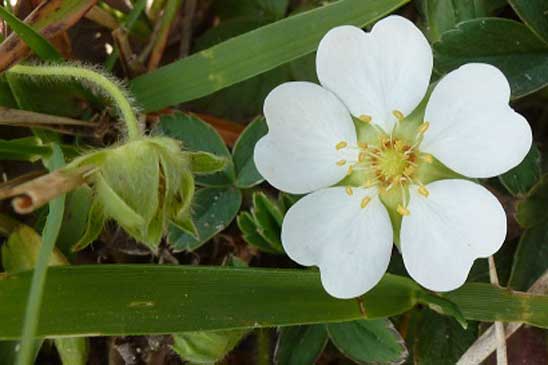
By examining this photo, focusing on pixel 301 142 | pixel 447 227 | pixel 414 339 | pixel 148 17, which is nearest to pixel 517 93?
pixel 447 227

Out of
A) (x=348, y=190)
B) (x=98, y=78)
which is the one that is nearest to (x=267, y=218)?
(x=348, y=190)

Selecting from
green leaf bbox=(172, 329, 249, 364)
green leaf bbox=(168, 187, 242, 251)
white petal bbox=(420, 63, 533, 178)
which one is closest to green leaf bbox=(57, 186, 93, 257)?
green leaf bbox=(168, 187, 242, 251)

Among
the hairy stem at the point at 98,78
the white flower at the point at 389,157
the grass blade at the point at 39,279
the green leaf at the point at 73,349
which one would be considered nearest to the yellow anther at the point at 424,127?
the white flower at the point at 389,157

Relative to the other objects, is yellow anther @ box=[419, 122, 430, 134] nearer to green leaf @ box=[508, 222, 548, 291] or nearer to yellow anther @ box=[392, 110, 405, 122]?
yellow anther @ box=[392, 110, 405, 122]

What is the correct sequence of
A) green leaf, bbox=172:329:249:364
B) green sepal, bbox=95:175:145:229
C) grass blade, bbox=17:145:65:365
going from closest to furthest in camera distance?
1. grass blade, bbox=17:145:65:365
2. green sepal, bbox=95:175:145:229
3. green leaf, bbox=172:329:249:364

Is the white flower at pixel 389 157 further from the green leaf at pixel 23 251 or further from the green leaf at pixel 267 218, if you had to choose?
the green leaf at pixel 23 251

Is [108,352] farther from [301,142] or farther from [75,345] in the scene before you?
[301,142]

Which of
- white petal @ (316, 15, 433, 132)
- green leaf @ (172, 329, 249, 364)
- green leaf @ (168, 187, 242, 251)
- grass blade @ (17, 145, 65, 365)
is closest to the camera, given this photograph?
grass blade @ (17, 145, 65, 365)
